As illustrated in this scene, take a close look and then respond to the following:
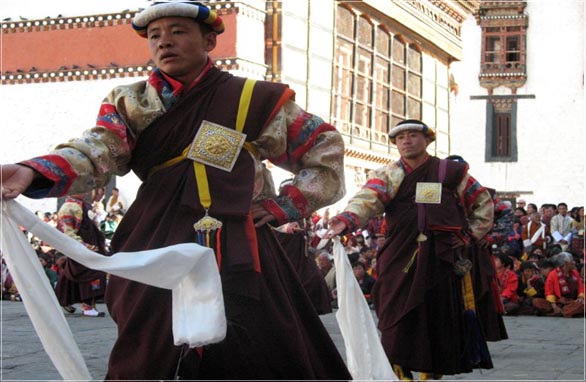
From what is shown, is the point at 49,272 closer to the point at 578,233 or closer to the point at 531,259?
the point at 531,259

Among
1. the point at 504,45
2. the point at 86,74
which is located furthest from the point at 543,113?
the point at 86,74

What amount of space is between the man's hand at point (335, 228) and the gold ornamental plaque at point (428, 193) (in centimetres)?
85

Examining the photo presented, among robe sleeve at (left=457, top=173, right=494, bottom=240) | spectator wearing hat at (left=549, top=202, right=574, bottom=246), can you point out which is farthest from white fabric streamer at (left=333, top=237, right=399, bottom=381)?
spectator wearing hat at (left=549, top=202, right=574, bottom=246)

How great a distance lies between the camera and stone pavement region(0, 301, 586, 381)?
6.52m

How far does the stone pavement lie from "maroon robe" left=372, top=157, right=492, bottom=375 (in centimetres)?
46

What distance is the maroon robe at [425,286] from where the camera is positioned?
624 centimetres

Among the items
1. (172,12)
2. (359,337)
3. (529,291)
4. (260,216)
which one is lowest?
(529,291)

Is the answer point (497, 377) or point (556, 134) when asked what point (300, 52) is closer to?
point (497, 377)

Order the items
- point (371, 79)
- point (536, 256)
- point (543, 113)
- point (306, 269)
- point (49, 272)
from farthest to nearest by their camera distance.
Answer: point (543, 113) < point (371, 79) < point (536, 256) < point (49, 272) < point (306, 269)

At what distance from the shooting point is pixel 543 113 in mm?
33344

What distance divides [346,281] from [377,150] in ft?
57.0

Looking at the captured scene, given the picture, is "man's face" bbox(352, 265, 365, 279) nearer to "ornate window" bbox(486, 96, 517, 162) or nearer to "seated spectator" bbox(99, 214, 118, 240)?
"seated spectator" bbox(99, 214, 118, 240)

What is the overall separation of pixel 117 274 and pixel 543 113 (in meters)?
31.6

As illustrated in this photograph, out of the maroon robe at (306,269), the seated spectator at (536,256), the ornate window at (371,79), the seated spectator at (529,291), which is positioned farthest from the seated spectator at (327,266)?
the ornate window at (371,79)
